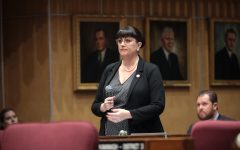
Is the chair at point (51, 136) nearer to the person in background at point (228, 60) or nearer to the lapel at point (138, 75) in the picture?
the lapel at point (138, 75)

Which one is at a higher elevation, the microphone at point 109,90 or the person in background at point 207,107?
the microphone at point 109,90

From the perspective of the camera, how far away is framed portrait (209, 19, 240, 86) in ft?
30.7

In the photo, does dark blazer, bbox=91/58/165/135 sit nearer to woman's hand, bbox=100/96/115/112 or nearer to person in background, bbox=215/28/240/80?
woman's hand, bbox=100/96/115/112

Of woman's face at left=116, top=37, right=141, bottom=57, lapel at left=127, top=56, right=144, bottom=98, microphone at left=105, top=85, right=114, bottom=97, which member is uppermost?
woman's face at left=116, top=37, right=141, bottom=57

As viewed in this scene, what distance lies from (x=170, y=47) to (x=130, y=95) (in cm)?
487

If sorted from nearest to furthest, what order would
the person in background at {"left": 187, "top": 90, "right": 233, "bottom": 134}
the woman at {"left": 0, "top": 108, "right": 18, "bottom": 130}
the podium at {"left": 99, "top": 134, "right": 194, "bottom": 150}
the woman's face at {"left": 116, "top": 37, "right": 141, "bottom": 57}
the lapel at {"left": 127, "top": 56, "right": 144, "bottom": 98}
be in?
the podium at {"left": 99, "top": 134, "right": 194, "bottom": 150} < the lapel at {"left": 127, "top": 56, "right": 144, "bottom": 98} < the woman's face at {"left": 116, "top": 37, "right": 141, "bottom": 57} < the person in background at {"left": 187, "top": 90, "right": 233, "bottom": 134} < the woman at {"left": 0, "top": 108, "right": 18, "bottom": 130}

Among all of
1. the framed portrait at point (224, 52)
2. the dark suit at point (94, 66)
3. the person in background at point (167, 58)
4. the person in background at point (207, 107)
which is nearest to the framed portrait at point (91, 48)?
the dark suit at point (94, 66)

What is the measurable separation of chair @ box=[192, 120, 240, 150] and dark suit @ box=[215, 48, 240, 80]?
631 centimetres

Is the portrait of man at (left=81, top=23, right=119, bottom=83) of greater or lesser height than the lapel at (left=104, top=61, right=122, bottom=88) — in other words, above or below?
above

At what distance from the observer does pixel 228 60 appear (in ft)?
31.1

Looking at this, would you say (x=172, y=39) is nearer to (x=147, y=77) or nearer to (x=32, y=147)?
(x=147, y=77)

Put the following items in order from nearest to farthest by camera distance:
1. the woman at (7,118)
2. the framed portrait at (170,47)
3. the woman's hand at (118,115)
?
the woman's hand at (118,115), the woman at (7,118), the framed portrait at (170,47)

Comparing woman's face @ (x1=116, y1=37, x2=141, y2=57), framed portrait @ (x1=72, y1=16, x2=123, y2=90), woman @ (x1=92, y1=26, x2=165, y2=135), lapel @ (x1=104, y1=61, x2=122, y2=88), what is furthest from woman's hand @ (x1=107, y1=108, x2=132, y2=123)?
framed portrait @ (x1=72, y1=16, x2=123, y2=90)

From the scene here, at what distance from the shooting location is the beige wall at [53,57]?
8.62m
